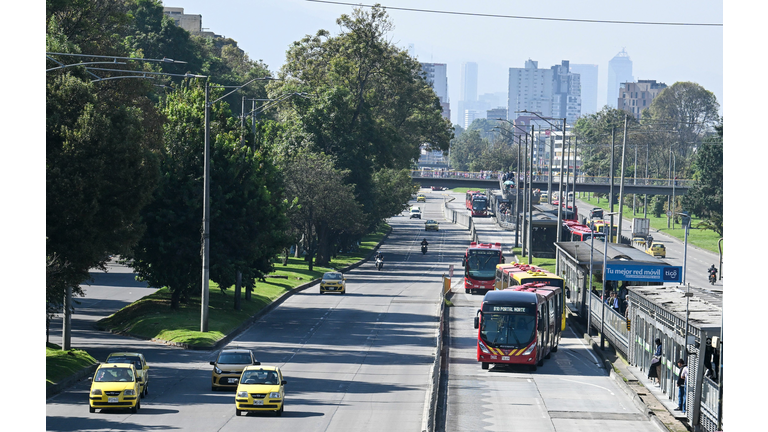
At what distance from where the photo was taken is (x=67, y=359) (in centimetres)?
3584

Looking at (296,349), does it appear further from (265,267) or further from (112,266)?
(112,266)

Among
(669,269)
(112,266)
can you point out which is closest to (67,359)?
(669,269)

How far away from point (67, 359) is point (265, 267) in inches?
740

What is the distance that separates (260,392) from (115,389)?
3896 mm

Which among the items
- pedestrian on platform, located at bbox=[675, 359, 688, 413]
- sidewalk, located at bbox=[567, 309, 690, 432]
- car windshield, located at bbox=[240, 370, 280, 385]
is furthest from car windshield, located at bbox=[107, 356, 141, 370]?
pedestrian on platform, located at bbox=[675, 359, 688, 413]

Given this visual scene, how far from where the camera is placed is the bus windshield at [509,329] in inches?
1471

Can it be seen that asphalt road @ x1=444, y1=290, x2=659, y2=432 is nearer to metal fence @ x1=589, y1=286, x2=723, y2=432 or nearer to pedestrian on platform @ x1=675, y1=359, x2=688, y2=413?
pedestrian on platform @ x1=675, y1=359, x2=688, y2=413

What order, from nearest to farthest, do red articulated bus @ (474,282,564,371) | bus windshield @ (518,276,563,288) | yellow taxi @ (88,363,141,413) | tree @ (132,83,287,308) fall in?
yellow taxi @ (88,363,141,413), red articulated bus @ (474,282,564,371), bus windshield @ (518,276,563,288), tree @ (132,83,287,308)

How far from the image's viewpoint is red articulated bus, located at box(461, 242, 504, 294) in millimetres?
65375

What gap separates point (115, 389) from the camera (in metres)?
27.8

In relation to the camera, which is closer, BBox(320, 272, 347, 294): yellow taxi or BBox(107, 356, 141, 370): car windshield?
BBox(107, 356, 141, 370): car windshield

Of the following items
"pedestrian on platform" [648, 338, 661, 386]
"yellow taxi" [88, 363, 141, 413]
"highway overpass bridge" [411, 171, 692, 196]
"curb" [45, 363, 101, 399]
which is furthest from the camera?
"highway overpass bridge" [411, 171, 692, 196]

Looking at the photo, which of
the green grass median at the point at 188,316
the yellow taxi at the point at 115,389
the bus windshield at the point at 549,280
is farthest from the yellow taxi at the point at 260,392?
the bus windshield at the point at 549,280

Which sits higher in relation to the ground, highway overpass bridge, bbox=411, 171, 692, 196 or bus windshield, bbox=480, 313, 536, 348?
highway overpass bridge, bbox=411, 171, 692, 196
